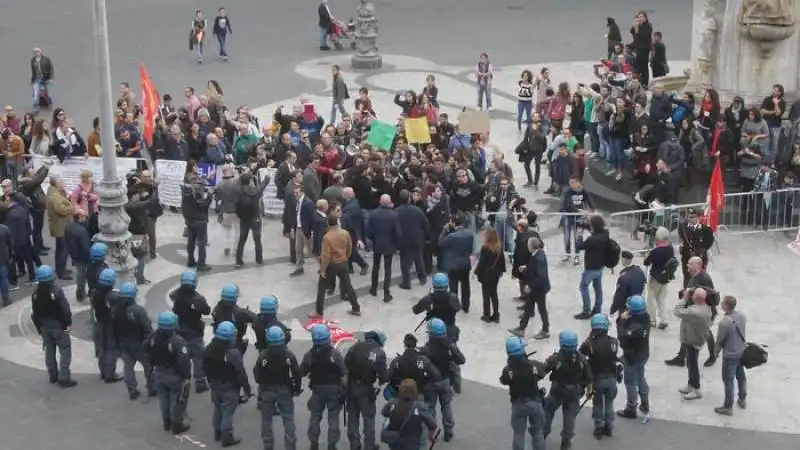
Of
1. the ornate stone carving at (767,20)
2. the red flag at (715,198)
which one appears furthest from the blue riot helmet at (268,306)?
the ornate stone carving at (767,20)

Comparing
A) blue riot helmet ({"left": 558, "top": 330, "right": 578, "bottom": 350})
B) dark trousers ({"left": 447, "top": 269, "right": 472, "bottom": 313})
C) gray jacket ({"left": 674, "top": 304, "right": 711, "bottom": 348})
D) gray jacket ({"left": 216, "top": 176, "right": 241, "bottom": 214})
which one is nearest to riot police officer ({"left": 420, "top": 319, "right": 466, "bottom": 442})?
blue riot helmet ({"left": 558, "top": 330, "right": 578, "bottom": 350})

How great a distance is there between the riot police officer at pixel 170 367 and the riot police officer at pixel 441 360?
2.70 m

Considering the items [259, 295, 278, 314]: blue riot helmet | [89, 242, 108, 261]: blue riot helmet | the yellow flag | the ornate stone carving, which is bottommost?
[259, 295, 278, 314]: blue riot helmet

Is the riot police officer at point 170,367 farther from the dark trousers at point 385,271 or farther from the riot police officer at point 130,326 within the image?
the dark trousers at point 385,271

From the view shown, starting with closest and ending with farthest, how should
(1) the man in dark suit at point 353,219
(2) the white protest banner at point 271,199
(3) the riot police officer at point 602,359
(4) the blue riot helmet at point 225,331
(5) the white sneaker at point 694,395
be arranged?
(4) the blue riot helmet at point 225,331 < (3) the riot police officer at point 602,359 < (5) the white sneaker at point 694,395 < (1) the man in dark suit at point 353,219 < (2) the white protest banner at point 271,199

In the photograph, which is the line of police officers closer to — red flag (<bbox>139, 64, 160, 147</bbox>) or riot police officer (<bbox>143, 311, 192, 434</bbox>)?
riot police officer (<bbox>143, 311, 192, 434</bbox>)

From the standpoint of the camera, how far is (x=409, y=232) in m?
20.1

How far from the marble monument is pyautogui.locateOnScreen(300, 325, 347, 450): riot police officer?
37.6ft

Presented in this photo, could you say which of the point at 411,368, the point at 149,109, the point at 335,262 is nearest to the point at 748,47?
the point at 335,262

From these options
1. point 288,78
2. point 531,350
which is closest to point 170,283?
point 531,350

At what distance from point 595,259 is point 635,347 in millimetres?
3117

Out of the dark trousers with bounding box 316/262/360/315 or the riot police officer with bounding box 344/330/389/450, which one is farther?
the dark trousers with bounding box 316/262/360/315

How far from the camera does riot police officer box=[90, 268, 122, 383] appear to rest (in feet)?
55.1

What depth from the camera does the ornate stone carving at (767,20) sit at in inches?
907
